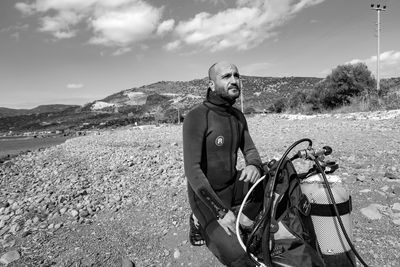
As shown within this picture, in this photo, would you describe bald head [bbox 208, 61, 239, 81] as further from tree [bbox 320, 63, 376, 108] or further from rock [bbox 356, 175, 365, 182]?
tree [bbox 320, 63, 376, 108]

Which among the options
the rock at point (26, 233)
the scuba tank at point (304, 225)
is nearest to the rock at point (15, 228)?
the rock at point (26, 233)

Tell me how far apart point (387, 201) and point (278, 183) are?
347 centimetres

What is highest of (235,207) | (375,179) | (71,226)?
(235,207)

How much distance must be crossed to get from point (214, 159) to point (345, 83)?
21.8m

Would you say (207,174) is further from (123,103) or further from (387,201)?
(123,103)

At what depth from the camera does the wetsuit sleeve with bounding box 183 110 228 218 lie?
2877 mm

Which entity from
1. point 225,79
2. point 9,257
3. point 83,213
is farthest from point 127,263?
point 225,79

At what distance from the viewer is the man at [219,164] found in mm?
2838

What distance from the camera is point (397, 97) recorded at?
17875 millimetres

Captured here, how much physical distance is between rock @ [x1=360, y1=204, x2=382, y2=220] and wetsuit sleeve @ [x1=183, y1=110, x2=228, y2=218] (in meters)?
2.93

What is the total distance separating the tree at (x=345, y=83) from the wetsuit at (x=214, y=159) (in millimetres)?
20785

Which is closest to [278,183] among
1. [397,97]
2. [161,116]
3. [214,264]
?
[214,264]

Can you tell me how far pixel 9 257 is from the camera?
16.8 feet

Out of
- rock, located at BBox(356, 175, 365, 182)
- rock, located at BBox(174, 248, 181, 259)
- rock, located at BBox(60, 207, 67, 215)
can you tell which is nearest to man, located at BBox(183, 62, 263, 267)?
rock, located at BBox(174, 248, 181, 259)
